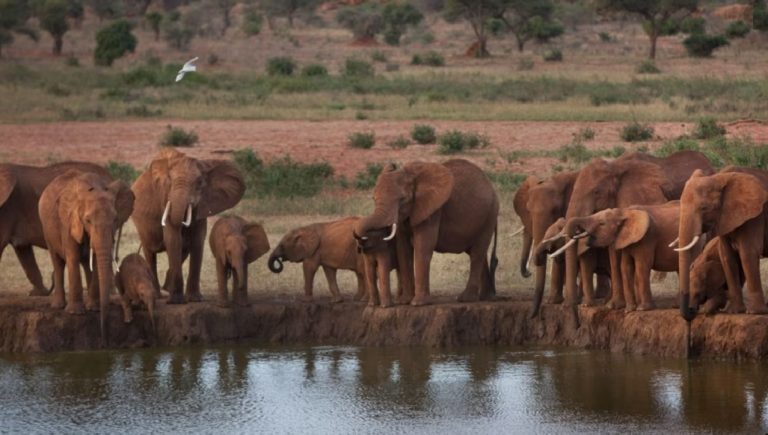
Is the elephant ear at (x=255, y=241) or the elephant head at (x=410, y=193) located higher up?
the elephant head at (x=410, y=193)

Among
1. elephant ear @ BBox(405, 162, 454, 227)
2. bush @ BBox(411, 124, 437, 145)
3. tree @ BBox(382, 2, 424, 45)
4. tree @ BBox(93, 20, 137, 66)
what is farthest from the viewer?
tree @ BBox(382, 2, 424, 45)

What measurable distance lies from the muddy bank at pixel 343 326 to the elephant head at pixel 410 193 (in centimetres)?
91

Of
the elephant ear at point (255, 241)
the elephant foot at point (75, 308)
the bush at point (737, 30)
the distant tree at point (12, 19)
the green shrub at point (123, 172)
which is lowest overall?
the elephant foot at point (75, 308)

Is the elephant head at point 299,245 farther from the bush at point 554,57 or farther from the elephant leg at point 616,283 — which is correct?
the bush at point 554,57

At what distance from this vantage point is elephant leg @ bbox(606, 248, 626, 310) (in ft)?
46.6

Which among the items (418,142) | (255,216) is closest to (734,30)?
(418,142)

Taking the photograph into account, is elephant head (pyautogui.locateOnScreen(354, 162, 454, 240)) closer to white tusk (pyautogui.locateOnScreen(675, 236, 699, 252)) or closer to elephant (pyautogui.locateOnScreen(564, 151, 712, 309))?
elephant (pyautogui.locateOnScreen(564, 151, 712, 309))

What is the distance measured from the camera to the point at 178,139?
3064 cm

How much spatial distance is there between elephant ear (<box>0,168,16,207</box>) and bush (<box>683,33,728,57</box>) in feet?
139

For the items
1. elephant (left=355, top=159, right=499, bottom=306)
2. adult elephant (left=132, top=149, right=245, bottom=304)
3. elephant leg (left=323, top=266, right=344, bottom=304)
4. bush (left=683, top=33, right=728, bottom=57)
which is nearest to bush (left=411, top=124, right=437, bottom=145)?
adult elephant (left=132, top=149, right=245, bottom=304)

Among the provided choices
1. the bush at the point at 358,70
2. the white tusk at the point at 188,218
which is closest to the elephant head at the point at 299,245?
the white tusk at the point at 188,218

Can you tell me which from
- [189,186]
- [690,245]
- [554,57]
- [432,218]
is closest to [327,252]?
[432,218]

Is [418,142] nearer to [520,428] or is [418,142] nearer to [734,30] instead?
[520,428]

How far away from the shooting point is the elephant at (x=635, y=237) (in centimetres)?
1383
